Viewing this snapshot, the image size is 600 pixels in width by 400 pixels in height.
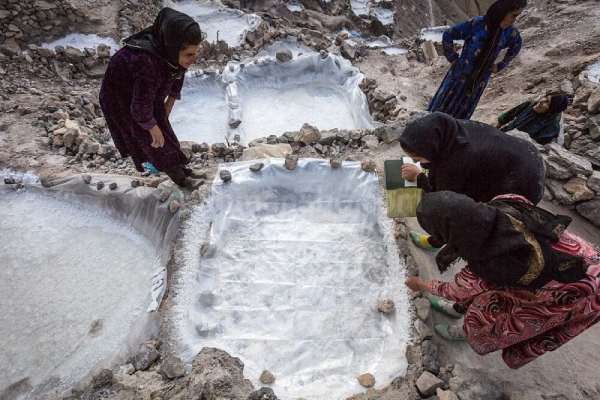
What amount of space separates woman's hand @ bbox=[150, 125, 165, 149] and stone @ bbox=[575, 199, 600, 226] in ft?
10.3

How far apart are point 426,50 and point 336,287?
5.82 meters

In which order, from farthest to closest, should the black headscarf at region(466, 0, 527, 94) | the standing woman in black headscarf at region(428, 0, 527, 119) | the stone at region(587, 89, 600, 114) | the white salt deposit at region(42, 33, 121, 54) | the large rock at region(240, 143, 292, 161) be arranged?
1. the white salt deposit at region(42, 33, 121, 54)
2. the stone at region(587, 89, 600, 114)
3. the large rock at region(240, 143, 292, 161)
4. the standing woman in black headscarf at region(428, 0, 527, 119)
5. the black headscarf at region(466, 0, 527, 94)

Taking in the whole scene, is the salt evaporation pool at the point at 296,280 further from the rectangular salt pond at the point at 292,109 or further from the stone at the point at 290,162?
the rectangular salt pond at the point at 292,109

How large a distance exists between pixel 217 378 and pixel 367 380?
2.56 feet

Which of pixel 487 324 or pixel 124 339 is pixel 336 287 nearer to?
pixel 487 324

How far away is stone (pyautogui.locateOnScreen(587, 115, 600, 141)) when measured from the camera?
125 inches

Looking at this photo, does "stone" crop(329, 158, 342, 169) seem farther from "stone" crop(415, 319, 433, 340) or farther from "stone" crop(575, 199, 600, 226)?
"stone" crop(575, 199, 600, 226)

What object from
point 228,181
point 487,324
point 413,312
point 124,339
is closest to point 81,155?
point 228,181

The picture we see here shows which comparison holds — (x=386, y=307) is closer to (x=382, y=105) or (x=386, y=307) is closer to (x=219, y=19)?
(x=382, y=105)

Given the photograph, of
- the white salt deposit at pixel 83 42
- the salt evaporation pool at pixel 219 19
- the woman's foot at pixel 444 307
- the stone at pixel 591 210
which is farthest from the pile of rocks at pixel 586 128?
the white salt deposit at pixel 83 42

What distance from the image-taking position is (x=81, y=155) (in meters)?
3.28

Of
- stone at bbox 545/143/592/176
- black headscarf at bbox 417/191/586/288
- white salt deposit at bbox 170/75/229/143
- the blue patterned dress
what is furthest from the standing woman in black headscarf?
white salt deposit at bbox 170/75/229/143

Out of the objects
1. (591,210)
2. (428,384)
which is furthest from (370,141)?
(428,384)

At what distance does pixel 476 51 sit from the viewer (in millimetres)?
2756
